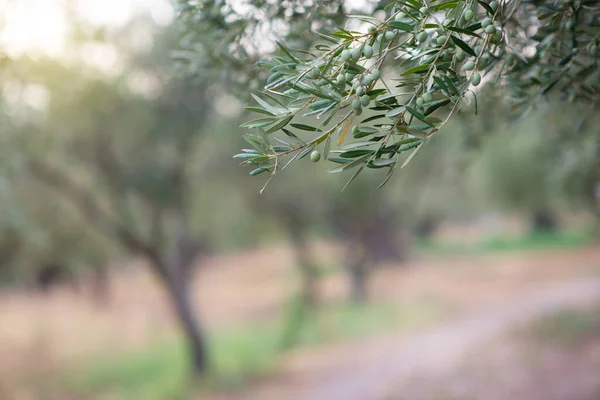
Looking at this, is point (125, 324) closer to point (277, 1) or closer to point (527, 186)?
point (527, 186)

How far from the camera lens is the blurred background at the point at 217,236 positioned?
8.55 m

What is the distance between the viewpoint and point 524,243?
34312 mm

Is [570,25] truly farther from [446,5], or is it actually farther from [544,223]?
[544,223]

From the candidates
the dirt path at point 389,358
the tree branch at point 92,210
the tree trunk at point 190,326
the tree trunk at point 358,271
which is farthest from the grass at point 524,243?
the tree branch at point 92,210

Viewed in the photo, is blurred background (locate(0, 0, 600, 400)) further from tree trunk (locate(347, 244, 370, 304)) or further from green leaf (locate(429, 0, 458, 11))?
green leaf (locate(429, 0, 458, 11))

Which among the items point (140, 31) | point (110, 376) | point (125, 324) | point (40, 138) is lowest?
point (125, 324)

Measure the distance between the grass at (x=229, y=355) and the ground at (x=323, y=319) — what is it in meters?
0.11

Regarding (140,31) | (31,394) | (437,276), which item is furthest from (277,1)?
(437,276)

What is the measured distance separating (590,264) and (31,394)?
70.7ft

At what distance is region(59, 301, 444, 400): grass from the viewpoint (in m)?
11.5

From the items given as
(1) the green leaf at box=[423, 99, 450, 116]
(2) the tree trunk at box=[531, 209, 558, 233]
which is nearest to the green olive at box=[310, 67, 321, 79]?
(1) the green leaf at box=[423, 99, 450, 116]

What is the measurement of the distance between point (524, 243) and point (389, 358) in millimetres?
→ 25214

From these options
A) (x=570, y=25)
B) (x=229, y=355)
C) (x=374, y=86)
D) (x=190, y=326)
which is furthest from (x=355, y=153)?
(x=229, y=355)

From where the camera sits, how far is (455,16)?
198cm
